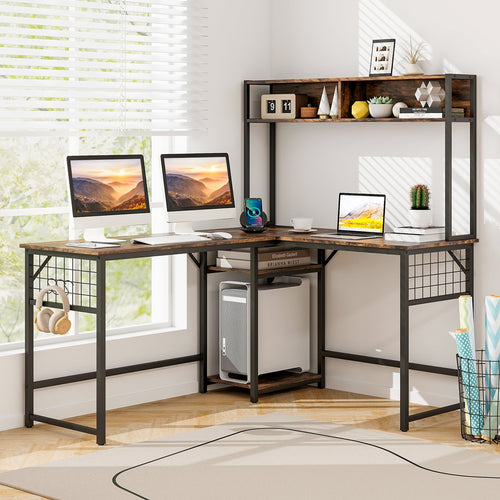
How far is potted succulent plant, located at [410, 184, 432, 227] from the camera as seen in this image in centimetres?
493

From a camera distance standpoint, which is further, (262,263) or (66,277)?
(262,263)

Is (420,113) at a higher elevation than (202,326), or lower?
higher

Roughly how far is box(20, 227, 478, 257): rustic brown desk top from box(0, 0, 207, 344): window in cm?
31

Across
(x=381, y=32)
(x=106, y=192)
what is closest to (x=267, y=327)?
(x=106, y=192)

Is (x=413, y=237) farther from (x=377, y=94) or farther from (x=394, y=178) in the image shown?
(x=377, y=94)

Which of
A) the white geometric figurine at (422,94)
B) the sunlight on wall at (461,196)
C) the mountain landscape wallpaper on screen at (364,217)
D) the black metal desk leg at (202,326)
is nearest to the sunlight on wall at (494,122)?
the sunlight on wall at (461,196)

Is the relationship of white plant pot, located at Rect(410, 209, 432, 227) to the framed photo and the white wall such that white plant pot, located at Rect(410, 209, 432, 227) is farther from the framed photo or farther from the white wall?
the white wall

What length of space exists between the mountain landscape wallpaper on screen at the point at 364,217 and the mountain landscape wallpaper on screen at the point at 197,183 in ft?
2.05

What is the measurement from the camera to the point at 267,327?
5.38 meters

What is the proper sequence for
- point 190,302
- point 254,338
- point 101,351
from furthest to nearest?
Result: point 190,302
point 254,338
point 101,351

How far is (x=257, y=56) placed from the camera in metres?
5.74

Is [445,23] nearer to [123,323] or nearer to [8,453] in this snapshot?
[123,323]

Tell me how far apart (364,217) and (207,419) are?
1293 millimetres

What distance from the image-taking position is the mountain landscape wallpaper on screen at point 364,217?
16.8 feet
